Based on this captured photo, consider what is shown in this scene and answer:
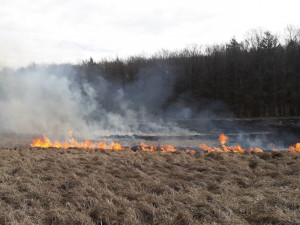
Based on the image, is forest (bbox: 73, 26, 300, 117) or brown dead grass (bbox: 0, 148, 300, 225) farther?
forest (bbox: 73, 26, 300, 117)

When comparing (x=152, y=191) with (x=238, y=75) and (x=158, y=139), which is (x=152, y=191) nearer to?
(x=158, y=139)

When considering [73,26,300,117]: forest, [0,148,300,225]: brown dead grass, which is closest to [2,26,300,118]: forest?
[73,26,300,117]: forest

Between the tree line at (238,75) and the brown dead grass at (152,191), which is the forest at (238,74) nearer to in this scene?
the tree line at (238,75)

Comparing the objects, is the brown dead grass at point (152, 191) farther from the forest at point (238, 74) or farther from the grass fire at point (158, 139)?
the forest at point (238, 74)

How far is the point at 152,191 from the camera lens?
23.6 ft

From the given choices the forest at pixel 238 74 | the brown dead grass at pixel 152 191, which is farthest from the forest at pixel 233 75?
the brown dead grass at pixel 152 191

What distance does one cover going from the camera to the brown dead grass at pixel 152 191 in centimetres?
538

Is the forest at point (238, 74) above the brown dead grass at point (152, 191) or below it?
above

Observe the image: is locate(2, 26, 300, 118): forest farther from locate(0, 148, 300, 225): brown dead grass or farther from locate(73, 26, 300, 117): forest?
locate(0, 148, 300, 225): brown dead grass

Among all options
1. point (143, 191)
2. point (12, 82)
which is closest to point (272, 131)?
point (143, 191)

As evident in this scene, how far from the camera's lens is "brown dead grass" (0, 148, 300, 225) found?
5379mm

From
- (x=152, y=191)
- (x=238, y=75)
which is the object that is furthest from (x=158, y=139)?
(x=238, y=75)

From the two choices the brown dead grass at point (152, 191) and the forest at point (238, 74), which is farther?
the forest at point (238, 74)

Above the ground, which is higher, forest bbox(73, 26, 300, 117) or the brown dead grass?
forest bbox(73, 26, 300, 117)
